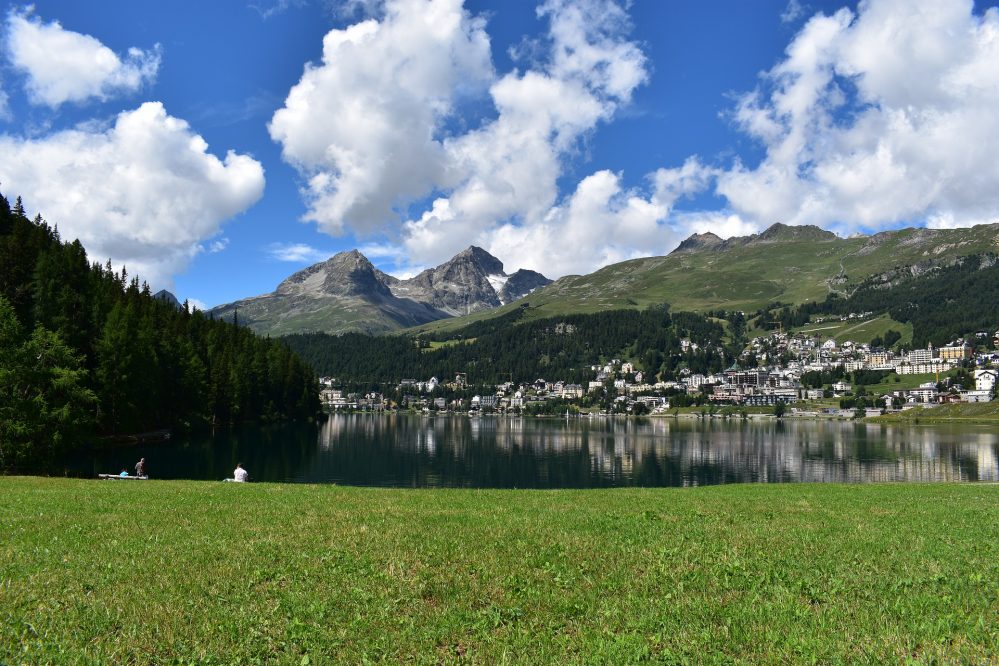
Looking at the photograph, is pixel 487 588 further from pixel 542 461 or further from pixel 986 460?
pixel 986 460

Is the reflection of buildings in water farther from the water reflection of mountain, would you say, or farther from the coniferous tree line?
the coniferous tree line

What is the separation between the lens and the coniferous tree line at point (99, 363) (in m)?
47.6

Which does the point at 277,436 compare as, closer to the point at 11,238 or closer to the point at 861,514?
the point at 11,238

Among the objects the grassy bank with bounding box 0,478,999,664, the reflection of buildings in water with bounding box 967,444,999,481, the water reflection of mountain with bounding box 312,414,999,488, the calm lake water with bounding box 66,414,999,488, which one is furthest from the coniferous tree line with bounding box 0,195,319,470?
the reflection of buildings in water with bounding box 967,444,999,481

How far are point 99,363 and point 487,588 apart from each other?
3579 inches

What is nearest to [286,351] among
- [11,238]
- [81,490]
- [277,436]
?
[277,436]

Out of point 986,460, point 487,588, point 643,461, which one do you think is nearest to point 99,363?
point 643,461

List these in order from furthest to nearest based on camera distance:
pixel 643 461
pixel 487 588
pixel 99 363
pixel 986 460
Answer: pixel 643 461
pixel 986 460
pixel 99 363
pixel 487 588

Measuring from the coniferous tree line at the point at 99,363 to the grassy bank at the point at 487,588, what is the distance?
3311cm

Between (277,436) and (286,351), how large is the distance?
67148 millimetres

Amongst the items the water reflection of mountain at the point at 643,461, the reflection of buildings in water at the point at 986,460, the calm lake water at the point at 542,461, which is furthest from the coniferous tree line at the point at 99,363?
the reflection of buildings in water at the point at 986,460

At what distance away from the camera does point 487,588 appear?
1230 centimetres

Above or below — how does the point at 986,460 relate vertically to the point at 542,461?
below

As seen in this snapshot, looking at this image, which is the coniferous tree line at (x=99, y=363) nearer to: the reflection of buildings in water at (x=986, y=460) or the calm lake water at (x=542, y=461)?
the calm lake water at (x=542, y=461)
